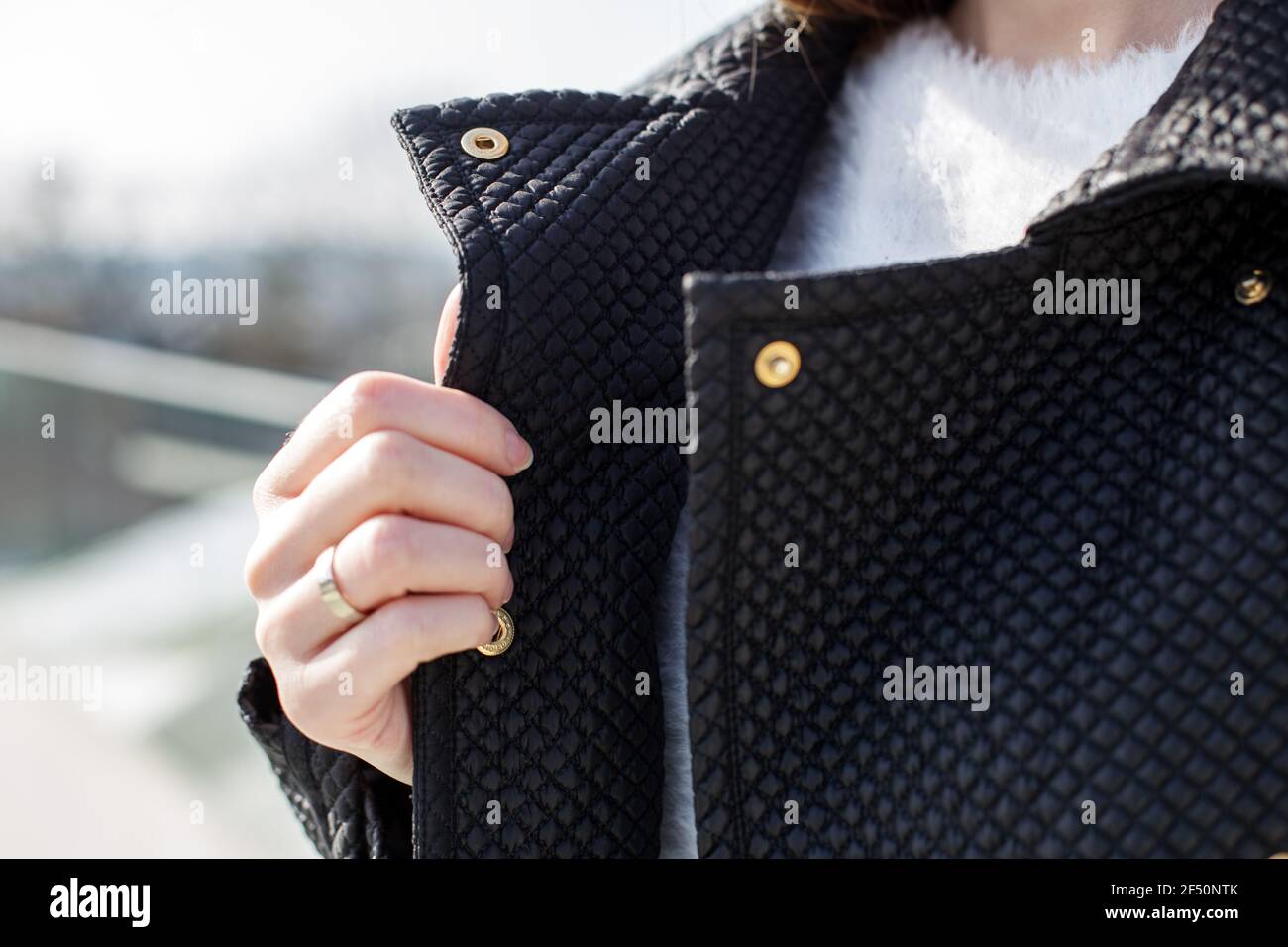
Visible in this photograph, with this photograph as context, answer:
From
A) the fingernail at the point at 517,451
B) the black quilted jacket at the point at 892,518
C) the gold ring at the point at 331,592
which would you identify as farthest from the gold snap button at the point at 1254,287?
the gold ring at the point at 331,592

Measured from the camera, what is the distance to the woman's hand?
620 millimetres

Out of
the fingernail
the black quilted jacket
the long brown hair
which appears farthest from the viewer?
the long brown hair

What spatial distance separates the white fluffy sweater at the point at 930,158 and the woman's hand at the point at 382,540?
0.17m

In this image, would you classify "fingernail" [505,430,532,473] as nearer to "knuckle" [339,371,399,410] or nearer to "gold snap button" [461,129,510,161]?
"knuckle" [339,371,399,410]

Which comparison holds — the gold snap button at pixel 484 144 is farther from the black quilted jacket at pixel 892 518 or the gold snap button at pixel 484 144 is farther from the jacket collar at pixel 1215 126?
the jacket collar at pixel 1215 126

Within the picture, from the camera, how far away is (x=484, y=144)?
29.9 inches

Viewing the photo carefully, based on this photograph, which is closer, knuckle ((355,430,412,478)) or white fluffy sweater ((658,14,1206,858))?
knuckle ((355,430,412,478))

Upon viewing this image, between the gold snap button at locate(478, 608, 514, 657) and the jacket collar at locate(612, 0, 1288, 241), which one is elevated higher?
the jacket collar at locate(612, 0, 1288, 241)

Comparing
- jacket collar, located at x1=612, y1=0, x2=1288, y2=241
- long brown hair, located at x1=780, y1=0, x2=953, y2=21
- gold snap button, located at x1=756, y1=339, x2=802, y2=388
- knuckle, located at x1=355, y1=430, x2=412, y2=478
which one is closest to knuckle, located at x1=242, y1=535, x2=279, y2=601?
knuckle, located at x1=355, y1=430, x2=412, y2=478

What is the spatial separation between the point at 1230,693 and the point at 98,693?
3.29 meters

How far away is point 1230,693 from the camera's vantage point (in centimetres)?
56

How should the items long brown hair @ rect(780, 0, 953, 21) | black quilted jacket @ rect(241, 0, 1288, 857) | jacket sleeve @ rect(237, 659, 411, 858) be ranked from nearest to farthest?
1. black quilted jacket @ rect(241, 0, 1288, 857)
2. jacket sleeve @ rect(237, 659, 411, 858)
3. long brown hair @ rect(780, 0, 953, 21)

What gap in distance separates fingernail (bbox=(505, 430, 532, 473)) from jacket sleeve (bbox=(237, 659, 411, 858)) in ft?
0.93
